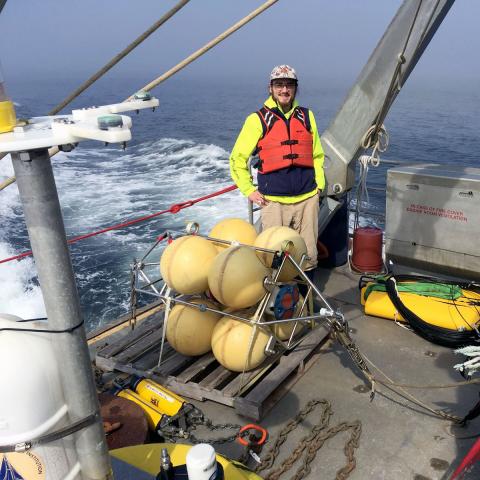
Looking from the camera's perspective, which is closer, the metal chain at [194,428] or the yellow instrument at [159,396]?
the metal chain at [194,428]

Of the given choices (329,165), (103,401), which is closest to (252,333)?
(103,401)

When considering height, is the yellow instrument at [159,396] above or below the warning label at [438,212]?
below

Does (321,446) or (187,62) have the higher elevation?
(187,62)

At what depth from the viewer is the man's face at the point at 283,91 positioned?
4203 mm

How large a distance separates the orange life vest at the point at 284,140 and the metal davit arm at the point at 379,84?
0.75 m

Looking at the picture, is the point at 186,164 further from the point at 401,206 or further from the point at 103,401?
the point at 103,401

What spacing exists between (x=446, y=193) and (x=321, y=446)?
3210 millimetres

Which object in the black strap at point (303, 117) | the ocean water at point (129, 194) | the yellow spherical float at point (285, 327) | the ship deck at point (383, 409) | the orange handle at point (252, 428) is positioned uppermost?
the black strap at point (303, 117)

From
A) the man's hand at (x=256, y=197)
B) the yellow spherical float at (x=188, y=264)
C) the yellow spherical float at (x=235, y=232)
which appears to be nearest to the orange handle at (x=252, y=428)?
the yellow spherical float at (x=188, y=264)

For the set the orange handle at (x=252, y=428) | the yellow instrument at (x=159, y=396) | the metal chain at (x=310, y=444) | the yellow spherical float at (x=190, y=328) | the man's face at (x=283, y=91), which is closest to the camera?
the metal chain at (x=310, y=444)

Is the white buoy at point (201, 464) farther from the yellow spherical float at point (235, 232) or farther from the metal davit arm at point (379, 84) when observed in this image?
the metal davit arm at point (379, 84)

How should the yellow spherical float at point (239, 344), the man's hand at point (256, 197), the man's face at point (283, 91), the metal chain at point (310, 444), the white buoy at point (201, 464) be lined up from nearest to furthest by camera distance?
1. the white buoy at point (201, 464)
2. the metal chain at point (310, 444)
3. the yellow spherical float at point (239, 344)
4. the man's face at point (283, 91)
5. the man's hand at point (256, 197)

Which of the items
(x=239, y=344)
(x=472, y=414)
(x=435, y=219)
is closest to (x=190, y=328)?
(x=239, y=344)

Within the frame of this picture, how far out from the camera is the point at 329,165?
5191mm
